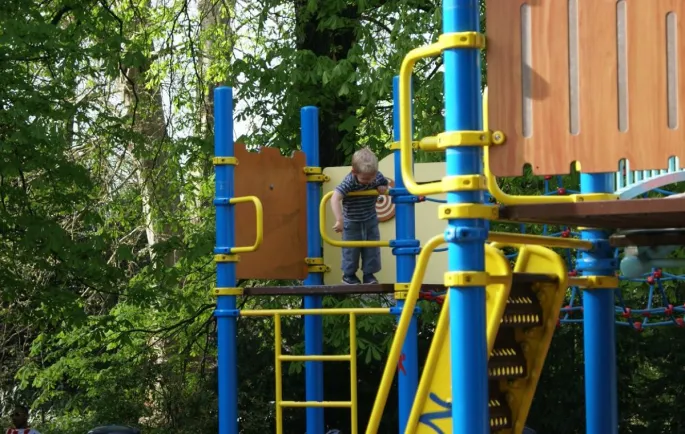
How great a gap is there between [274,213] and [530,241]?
4.43 metres

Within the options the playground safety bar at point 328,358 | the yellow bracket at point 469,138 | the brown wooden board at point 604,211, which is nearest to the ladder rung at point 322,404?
the playground safety bar at point 328,358

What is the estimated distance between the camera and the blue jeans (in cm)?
888

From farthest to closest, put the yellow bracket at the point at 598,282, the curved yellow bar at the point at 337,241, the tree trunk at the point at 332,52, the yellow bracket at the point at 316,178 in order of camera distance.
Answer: the tree trunk at the point at 332,52 < the yellow bracket at the point at 316,178 < the curved yellow bar at the point at 337,241 < the yellow bracket at the point at 598,282

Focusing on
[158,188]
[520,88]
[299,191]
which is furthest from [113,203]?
[520,88]

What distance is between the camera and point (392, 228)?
992 cm

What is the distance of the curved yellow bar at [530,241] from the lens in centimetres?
447

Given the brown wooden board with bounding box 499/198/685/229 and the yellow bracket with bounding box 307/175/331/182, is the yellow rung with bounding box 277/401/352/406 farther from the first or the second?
the brown wooden board with bounding box 499/198/685/229

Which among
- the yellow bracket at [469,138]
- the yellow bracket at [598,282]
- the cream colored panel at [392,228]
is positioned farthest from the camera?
the cream colored panel at [392,228]

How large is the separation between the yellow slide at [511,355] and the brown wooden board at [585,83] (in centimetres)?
82

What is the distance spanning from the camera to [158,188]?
1599cm

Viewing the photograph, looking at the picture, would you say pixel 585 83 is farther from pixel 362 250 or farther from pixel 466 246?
pixel 362 250

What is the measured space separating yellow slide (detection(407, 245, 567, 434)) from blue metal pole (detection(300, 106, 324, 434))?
4.23m

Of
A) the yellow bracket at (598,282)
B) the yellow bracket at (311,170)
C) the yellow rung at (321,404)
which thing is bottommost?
the yellow rung at (321,404)

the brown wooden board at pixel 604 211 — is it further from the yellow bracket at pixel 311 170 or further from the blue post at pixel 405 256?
the yellow bracket at pixel 311 170
